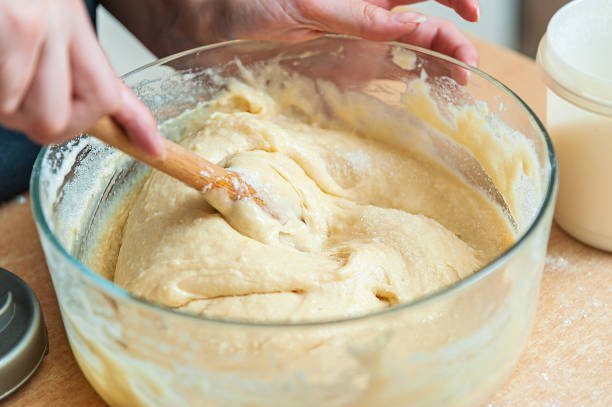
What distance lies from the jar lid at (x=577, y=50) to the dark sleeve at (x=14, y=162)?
73cm

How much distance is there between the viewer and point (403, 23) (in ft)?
3.41

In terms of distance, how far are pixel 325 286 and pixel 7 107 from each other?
360 mm

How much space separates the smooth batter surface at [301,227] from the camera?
32.8 inches

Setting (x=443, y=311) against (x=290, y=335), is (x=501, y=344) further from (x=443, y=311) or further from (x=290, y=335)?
(x=290, y=335)

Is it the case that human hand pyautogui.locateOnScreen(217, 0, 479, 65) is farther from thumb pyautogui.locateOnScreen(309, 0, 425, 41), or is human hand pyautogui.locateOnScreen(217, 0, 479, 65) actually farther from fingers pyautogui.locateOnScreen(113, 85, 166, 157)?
fingers pyautogui.locateOnScreen(113, 85, 166, 157)

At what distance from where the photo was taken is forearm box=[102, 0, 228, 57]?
3.94 feet

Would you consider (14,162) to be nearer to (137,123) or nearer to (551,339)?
(137,123)

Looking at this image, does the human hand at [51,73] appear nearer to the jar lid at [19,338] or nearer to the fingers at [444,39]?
the jar lid at [19,338]

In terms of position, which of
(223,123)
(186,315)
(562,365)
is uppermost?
(186,315)

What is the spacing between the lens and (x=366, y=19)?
40.9 inches

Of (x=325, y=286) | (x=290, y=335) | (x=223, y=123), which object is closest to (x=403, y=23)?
(x=223, y=123)

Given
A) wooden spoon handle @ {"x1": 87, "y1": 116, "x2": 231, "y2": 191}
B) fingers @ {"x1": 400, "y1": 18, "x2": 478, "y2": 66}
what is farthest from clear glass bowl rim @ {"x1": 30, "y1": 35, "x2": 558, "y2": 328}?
fingers @ {"x1": 400, "y1": 18, "x2": 478, "y2": 66}

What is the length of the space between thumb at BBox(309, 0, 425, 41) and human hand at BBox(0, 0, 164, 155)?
1.48 ft

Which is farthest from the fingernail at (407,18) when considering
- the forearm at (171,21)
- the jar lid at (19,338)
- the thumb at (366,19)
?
the jar lid at (19,338)
